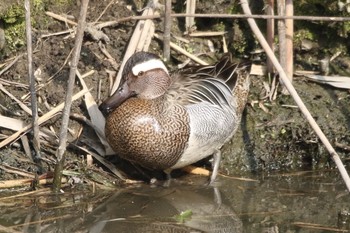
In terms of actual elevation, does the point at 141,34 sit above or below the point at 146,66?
above

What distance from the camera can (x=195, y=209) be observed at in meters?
6.38

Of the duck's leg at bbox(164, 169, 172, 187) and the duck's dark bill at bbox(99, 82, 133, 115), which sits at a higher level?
the duck's dark bill at bbox(99, 82, 133, 115)

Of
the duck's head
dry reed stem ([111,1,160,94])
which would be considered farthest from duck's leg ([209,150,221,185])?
dry reed stem ([111,1,160,94])

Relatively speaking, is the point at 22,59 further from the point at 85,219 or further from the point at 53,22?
the point at 85,219

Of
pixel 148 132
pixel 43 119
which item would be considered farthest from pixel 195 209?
pixel 43 119

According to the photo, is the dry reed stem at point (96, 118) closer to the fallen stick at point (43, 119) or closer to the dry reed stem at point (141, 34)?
the fallen stick at point (43, 119)

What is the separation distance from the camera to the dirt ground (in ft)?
23.6

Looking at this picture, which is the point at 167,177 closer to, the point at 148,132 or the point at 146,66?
the point at 148,132

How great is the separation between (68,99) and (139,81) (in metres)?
0.78

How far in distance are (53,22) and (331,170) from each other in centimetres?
283

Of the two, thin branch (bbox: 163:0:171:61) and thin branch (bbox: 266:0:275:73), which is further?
thin branch (bbox: 266:0:275:73)

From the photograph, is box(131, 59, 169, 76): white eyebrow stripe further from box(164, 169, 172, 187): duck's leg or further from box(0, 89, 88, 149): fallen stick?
box(164, 169, 172, 187): duck's leg

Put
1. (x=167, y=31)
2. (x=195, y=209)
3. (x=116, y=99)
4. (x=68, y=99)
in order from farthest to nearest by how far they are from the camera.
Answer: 1. (x=167, y=31)
2. (x=116, y=99)
3. (x=195, y=209)
4. (x=68, y=99)

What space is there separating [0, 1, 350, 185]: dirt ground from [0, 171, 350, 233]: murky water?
34cm
